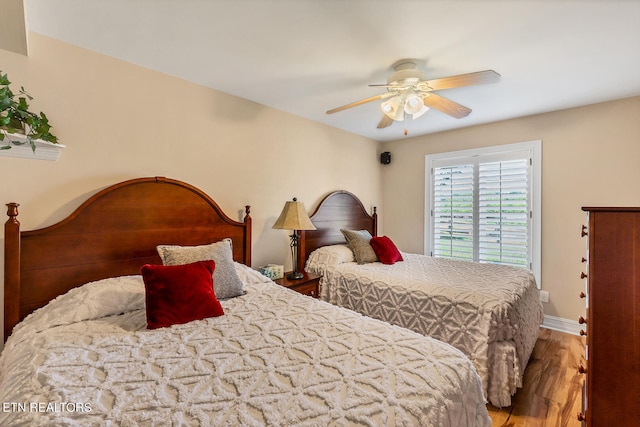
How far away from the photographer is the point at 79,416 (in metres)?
0.80

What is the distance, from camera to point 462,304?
6.40 feet

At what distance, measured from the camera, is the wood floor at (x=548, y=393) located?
70.1 inches

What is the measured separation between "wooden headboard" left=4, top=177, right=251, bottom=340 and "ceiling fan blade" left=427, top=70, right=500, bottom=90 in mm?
1912

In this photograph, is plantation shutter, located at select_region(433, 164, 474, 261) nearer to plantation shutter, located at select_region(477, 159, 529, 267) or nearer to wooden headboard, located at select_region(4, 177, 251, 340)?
plantation shutter, located at select_region(477, 159, 529, 267)

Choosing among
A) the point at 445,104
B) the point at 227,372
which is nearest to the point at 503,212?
the point at 445,104

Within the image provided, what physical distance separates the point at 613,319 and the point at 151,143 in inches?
110

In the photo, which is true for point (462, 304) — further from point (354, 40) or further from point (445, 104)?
point (354, 40)

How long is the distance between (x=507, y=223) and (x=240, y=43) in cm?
332

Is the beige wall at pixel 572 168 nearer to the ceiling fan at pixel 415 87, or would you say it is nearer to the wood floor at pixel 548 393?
the wood floor at pixel 548 393

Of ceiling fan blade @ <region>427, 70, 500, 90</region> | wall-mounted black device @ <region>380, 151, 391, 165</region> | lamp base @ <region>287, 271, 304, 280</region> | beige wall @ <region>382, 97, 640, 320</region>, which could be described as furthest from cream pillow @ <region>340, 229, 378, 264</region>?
beige wall @ <region>382, 97, 640, 320</region>

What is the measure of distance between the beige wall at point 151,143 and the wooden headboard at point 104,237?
0.41 ft

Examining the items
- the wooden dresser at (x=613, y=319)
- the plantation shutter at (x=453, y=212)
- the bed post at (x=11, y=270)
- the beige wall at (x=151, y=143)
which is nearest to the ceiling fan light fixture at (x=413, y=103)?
the wooden dresser at (x=613, y=319)

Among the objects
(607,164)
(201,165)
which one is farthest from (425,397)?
(607,164)

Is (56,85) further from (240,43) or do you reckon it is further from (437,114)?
(437,114)
